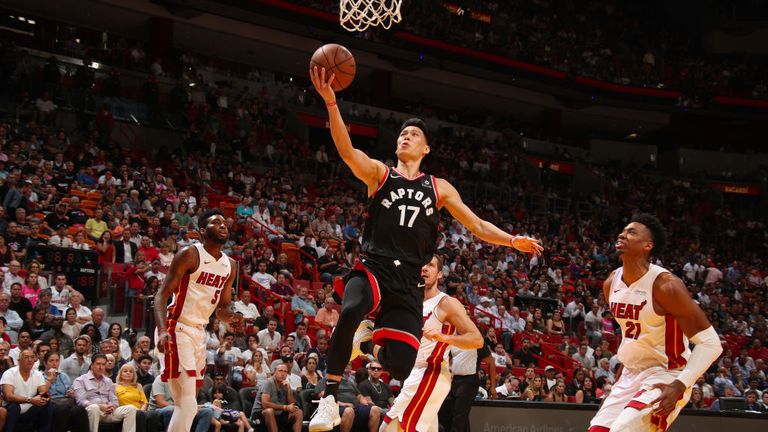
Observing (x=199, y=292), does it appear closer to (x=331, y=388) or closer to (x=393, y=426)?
(x=393, y=426)

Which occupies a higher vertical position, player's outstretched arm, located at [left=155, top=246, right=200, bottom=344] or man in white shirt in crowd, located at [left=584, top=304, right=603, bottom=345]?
player's outstretched arm, located at [left=155, top=246, right=200, bottom=344]

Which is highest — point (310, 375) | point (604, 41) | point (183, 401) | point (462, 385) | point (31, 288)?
point (604, 41)

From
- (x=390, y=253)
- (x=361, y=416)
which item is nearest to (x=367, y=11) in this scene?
(x=390, y=253)

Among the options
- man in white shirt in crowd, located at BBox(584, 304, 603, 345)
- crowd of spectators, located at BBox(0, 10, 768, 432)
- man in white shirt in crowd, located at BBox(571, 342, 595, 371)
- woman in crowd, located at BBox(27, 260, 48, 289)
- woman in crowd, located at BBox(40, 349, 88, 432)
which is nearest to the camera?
woman in crowd, located at BBox(40, 349, 88, 432)

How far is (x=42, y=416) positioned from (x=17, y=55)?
14.3 meters

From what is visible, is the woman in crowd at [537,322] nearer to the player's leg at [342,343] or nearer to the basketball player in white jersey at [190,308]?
the basketball player in white jersey at [190,308]

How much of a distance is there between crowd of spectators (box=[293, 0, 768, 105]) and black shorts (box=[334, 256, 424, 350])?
86.8 ft

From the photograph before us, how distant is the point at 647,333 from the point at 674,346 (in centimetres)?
20

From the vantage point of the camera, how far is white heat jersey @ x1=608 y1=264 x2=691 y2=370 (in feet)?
19.5

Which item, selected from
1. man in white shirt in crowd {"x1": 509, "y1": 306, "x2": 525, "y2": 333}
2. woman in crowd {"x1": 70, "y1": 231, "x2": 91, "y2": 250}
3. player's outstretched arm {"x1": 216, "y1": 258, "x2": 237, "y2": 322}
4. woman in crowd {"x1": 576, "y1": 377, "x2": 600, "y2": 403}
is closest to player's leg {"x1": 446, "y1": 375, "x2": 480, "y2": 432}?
player's outstretched arm {"x1": 216, "y1": 258, "x2": 237, "y2": 322}

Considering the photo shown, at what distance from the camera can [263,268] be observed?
15906 millimetres

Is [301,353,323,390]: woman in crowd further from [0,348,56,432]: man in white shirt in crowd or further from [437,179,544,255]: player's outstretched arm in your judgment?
[437,179,544,255]: player's outstretched arm

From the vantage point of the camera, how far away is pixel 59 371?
10648mm

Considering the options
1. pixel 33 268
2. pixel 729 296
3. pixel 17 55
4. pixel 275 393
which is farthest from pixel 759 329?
pixel 17 55
